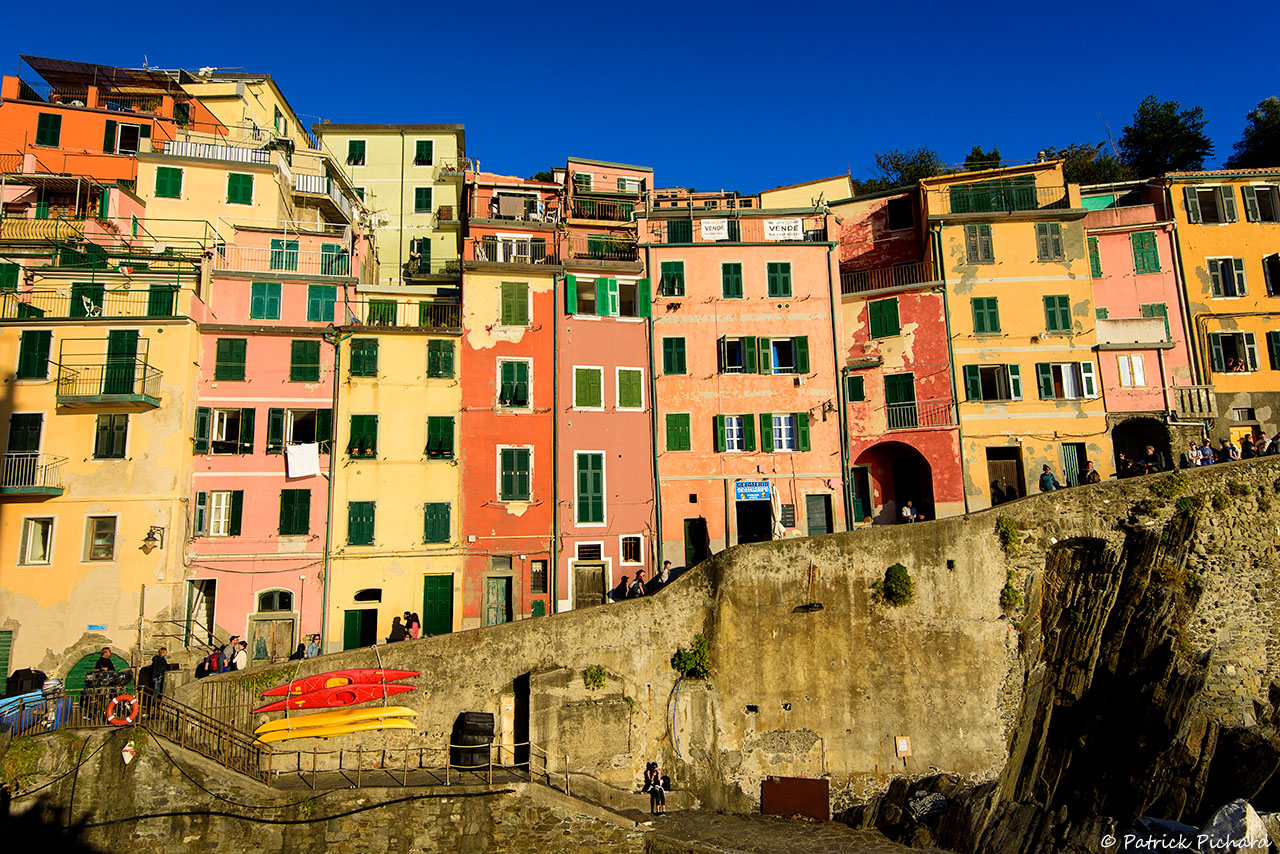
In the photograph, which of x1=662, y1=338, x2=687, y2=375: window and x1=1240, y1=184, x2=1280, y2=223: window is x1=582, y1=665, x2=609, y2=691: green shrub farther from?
x1=1240, y1=184, x2=1280, y2=223: window

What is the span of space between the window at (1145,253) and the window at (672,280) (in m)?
19.0

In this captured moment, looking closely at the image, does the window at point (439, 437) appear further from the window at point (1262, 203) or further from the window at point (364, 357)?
the window at point (1262, 203)

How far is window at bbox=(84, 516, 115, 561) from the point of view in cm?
2811

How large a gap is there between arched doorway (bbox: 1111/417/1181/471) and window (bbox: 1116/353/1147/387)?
5.14 feet

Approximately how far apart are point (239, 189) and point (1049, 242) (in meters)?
33.6

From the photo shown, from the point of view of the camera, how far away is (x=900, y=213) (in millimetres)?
39094

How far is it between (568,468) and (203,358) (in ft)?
44.3

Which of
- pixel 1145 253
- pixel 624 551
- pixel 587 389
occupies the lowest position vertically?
pixel 624 551

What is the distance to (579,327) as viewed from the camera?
33.5m

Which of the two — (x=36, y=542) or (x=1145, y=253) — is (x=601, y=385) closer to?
(x=36, y=542)

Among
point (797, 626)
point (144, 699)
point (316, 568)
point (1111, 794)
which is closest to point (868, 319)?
point (797, 626)

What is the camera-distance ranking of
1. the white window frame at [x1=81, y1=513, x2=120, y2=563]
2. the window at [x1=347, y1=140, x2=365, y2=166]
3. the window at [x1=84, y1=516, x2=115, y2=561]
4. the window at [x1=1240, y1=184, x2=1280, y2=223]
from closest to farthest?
1. the white window frame at [x1=81, y1=513, x2=120, y2=563]
2. the window at [x1=84, y1=516, x2=115, y2=561]
3. the window at [x1=1240, y1=184, x2=1280, y2=223]
4. the window at [x1=347, y1=140, x2=365, y2=166]

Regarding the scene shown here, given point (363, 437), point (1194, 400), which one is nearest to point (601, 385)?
point (363, 437)

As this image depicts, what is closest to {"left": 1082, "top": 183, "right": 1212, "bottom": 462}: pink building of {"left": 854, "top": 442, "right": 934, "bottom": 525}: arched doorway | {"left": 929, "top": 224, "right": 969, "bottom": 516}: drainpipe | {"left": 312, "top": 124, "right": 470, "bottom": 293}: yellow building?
{"left": 929, "top": 224, "right": 969, "bottom": 516}: drainpipe
